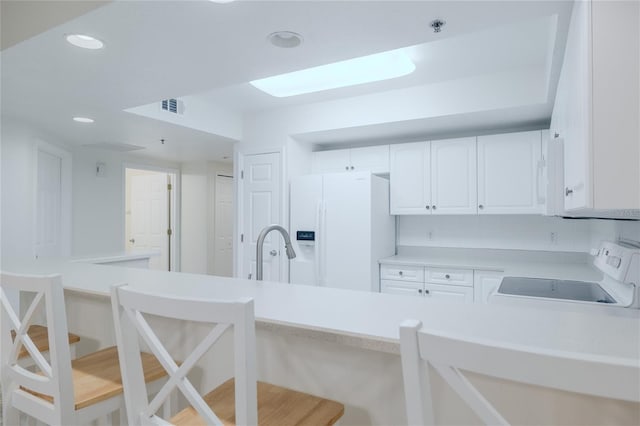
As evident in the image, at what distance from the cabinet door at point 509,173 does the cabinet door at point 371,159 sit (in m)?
0.89

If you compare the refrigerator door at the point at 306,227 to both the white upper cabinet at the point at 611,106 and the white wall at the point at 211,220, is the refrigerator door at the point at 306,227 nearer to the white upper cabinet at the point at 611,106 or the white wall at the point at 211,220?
the white wall at the point at 211,220

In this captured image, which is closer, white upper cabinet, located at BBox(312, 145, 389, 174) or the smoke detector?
the smoke detector

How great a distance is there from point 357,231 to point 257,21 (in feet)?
6.97

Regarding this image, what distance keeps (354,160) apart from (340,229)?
0.86 meters

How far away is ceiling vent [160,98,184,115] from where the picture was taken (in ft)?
10.4

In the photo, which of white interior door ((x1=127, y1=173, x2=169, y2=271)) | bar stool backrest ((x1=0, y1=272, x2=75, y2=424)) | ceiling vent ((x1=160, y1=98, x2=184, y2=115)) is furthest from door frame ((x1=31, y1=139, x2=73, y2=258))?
bar stool backrest ((x1=0, y1=272, x2=75, y2=424))

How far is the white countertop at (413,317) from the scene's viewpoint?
2.93 ft

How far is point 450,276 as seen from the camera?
128 inches

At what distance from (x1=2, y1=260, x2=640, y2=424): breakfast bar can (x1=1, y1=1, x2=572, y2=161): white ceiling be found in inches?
44.9

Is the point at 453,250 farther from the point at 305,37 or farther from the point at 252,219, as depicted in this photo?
the point at 305,37

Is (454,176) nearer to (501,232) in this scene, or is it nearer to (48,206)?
(501,232)

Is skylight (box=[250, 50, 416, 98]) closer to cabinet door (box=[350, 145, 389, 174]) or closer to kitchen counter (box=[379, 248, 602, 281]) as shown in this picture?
cabinet door (box=[350, 145, 389, 174])

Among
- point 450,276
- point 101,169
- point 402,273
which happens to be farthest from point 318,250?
point 101,169

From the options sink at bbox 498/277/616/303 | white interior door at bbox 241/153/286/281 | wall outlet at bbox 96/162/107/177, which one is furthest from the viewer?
wall outlet at bbox 96/162/107/177
